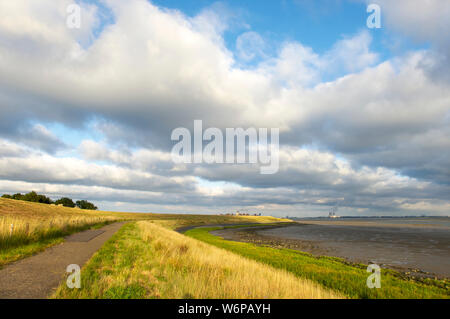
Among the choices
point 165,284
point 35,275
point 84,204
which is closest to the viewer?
point 165,284

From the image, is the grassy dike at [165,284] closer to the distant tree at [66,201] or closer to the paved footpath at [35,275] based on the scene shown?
the paved footpath at [35,275]

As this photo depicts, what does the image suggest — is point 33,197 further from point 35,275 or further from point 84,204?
point 35,275

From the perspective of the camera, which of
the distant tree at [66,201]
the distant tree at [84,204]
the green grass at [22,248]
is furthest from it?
the distant tree at [84,204]

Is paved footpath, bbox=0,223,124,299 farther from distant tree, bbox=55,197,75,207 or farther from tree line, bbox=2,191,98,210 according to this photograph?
distant tree, bbox=55,197,75,207

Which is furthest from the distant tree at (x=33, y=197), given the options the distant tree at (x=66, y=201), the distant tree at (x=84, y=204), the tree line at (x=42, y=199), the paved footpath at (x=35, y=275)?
the paved footpath at (x=35, y=275)

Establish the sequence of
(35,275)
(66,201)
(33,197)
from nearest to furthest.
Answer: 1. (35,275)
2. (33,197)
3. (66,201)

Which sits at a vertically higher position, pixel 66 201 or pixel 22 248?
pixel 22 248

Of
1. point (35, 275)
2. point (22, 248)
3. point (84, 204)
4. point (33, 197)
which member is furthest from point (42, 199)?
point (35, 275)

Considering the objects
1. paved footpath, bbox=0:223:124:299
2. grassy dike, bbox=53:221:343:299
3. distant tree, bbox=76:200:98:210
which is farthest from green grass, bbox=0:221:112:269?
distant tree, bbox=76:200:98:210

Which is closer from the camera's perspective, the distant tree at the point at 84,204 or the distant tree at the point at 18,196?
the distant tree at the point at 18,196

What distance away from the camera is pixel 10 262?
11438 millimetres
